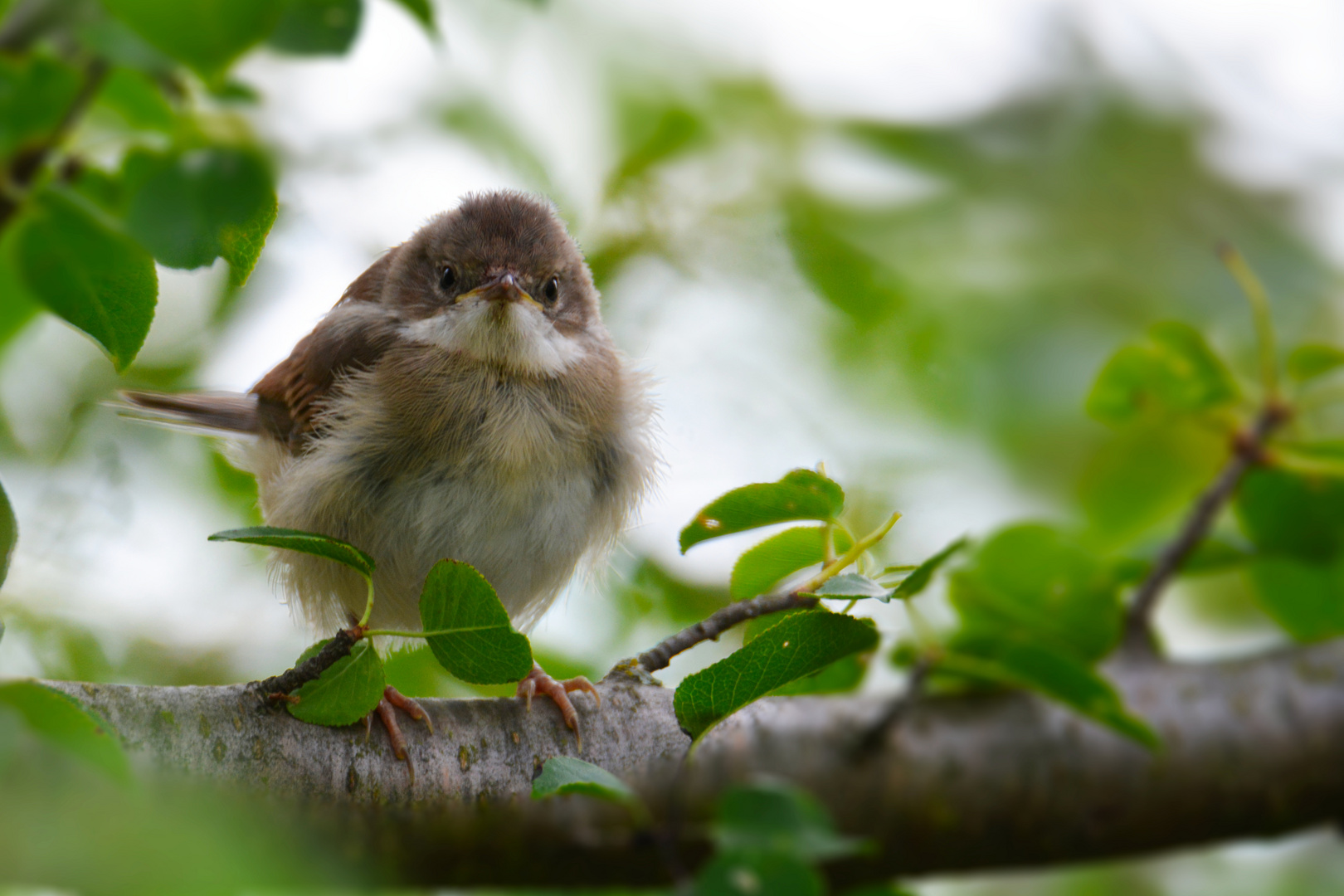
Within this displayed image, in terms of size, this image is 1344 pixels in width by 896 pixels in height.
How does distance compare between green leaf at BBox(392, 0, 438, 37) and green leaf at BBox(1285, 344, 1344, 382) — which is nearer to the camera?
green leaf at BBox(392, 0, 438, 37)

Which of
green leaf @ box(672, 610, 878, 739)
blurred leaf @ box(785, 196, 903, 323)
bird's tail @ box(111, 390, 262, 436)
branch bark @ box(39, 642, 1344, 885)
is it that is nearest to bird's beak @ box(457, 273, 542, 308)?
bird's tail @ box(111, 390, 262, 436)

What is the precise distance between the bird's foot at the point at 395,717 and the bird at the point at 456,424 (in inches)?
10.4

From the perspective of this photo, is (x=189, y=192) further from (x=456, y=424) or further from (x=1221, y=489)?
(x=1221, y=489)

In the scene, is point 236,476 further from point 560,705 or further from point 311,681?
point 311,681

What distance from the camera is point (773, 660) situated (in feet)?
4.71

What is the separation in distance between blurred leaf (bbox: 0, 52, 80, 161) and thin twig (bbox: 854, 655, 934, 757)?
177 centimetres

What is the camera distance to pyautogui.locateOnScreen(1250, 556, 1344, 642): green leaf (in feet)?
8.86

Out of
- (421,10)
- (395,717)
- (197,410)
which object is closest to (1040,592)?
(395,717)

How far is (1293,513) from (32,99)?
2.50 m

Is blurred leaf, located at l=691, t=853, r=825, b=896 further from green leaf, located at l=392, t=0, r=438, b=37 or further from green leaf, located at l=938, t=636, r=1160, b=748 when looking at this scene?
green leaf, located at l=938, t=636, r=1160, b=748

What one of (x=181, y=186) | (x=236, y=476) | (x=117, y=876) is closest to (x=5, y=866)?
(x=117, y=876)

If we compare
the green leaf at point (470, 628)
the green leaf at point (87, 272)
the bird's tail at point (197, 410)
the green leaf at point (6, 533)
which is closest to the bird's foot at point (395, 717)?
the green leaf at point (470, 628)

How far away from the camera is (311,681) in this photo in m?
1.62

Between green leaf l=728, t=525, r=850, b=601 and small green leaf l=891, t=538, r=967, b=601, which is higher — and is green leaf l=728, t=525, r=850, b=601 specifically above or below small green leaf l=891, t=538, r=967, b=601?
above
